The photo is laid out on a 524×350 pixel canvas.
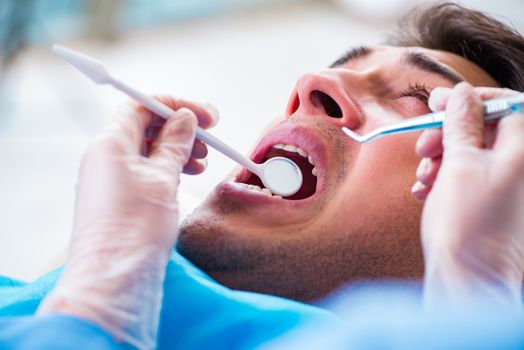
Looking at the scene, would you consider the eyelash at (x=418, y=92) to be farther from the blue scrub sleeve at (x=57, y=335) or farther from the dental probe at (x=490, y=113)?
the blue scrub sleeve at (x=57, y=335)

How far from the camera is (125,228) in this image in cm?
92

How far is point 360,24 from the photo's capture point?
4238mm

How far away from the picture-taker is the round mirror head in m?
1.24

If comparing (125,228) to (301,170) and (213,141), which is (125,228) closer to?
(213,141)

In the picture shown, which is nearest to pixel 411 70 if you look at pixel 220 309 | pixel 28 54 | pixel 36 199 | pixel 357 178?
pixel 357 178

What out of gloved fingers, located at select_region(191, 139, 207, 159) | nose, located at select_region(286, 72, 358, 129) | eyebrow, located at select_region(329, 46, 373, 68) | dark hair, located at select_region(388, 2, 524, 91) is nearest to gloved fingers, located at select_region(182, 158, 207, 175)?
gloved fingers, located at select_region(191, 139, 207, 159)

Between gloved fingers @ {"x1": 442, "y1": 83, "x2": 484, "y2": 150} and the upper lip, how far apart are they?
0.31m

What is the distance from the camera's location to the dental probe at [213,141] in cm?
95

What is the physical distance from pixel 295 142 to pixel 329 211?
0.17 metres

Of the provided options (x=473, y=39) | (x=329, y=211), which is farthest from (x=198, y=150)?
(x=473, y=39)

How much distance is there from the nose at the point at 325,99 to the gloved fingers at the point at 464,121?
0.30 meters

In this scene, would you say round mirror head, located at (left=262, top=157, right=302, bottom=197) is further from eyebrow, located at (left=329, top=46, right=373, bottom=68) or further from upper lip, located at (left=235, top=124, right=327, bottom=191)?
eyebrow, located at (left=329, top=46, right=373, bottom=68)

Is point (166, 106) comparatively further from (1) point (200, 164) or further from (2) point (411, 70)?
(2) point (411, 70)

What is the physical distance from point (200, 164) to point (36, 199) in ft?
4.85
